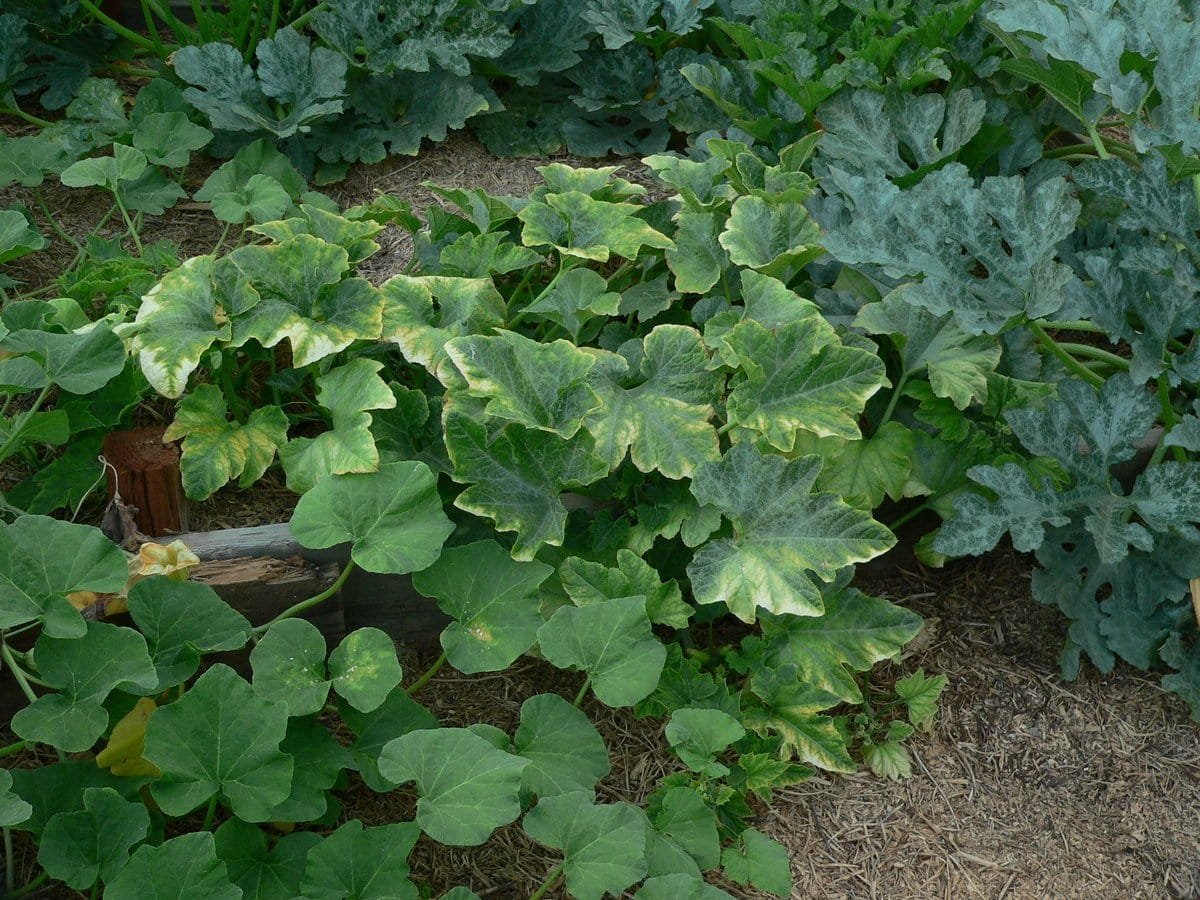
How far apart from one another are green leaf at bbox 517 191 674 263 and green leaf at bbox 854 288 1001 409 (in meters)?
0.42

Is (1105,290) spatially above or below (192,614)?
above

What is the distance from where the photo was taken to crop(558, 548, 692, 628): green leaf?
1.97 m

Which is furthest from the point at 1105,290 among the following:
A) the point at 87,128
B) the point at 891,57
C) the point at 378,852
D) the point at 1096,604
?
the point at 87,128

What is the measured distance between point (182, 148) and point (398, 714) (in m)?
1.47

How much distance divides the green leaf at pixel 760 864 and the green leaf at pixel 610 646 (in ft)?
0.95

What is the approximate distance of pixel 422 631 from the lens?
217 cm

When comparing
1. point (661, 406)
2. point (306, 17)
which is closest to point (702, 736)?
point (661, 406)

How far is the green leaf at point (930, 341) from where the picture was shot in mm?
2188

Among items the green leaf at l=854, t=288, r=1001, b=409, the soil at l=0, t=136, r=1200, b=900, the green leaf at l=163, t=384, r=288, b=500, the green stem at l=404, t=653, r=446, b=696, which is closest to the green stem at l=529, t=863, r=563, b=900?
the soil at l=0, t=136, r=1200, b=900

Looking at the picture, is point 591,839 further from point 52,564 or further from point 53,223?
point 53,223

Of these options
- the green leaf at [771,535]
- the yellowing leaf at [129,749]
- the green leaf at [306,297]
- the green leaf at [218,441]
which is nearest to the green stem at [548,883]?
the green leaf at [771,535]

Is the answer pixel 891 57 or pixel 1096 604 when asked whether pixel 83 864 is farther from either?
pixel 891 57

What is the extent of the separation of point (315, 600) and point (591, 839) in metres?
0.60

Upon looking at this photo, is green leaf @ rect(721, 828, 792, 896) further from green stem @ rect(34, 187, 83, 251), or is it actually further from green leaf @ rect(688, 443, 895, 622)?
green stem @ rect(34, 187, 83, 251)
